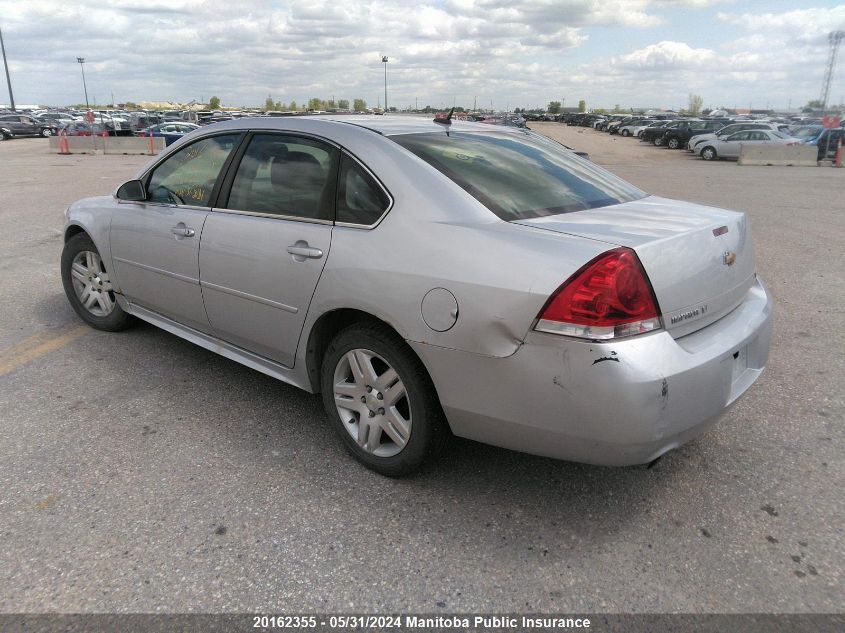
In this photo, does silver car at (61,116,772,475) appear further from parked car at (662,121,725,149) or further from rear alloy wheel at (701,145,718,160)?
parked car at (662,121,725,149)

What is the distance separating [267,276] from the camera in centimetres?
308

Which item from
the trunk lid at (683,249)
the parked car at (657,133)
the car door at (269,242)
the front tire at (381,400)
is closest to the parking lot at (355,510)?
the front tire at (381,400)

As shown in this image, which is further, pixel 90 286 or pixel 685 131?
pixel 685 131

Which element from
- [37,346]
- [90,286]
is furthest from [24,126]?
[37,346]

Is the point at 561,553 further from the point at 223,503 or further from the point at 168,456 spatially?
the point at 168,456

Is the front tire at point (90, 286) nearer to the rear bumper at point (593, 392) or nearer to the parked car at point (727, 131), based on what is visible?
the rear bumper at point (593, 392)

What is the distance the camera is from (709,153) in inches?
1077

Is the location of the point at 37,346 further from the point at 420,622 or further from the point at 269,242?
the point at 420,622

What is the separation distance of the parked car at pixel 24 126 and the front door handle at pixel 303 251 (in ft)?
151

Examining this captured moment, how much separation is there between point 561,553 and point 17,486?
2334 mm

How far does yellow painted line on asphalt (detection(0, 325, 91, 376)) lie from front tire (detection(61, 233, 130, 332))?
14 centimetres

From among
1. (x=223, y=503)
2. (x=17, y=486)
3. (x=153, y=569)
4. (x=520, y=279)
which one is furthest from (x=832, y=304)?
(x=17, y=486)

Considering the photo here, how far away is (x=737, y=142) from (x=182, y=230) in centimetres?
2774

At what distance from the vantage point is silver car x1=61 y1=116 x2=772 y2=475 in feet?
7.23
